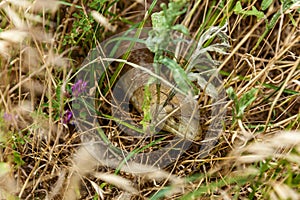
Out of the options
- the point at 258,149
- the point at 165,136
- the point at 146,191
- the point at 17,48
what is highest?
the point at 17,48

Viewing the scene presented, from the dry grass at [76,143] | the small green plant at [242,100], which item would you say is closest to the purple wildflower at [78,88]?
the dry grass at [76,143]

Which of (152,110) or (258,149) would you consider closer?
(258,149)

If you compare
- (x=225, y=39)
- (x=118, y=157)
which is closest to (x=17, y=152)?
(x=118, y=157)

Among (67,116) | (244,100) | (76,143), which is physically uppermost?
(244,100)

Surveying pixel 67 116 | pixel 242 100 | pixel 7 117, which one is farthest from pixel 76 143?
pixel 242 100

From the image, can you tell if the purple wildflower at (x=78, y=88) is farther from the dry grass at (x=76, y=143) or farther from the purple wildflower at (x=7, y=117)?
the purple wildflower at (x=7, y=117)

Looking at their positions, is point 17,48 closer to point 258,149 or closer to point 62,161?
point 62,161

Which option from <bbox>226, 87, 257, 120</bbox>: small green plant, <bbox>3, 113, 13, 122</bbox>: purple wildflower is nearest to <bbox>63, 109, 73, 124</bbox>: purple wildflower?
<bbox>3, 113, 13, 122</bbox>: purple wildflower

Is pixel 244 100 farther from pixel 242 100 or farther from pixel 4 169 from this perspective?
pixel 4 169
